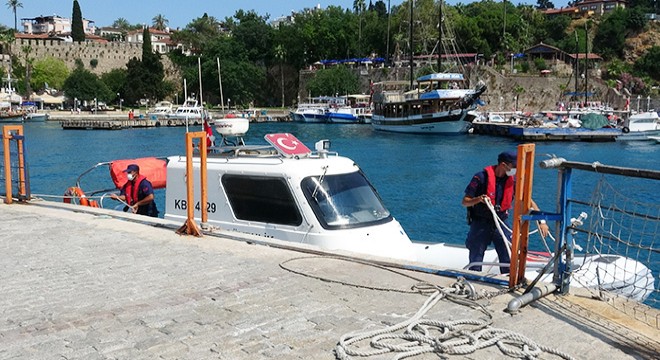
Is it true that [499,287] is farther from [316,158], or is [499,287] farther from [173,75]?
[173,75]

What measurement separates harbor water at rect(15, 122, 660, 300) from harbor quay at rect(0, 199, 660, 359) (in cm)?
1203

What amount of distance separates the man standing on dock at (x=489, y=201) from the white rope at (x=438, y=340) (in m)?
3.09

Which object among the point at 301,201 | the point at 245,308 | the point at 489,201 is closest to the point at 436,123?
the point at 301,201

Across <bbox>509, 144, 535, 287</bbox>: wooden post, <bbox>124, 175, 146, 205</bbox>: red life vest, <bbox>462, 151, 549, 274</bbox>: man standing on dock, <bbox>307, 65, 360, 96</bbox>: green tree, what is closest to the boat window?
<bbox>462, 151, 549, 274</bbox>: man standing on dock

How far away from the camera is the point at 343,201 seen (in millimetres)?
9742

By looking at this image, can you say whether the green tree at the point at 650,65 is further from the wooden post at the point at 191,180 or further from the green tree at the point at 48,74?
the wooden post at the point at 191,180

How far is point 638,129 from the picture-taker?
60000 millimetres

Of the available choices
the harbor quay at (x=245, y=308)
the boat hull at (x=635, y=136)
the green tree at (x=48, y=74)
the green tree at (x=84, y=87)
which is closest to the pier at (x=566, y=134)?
the boat hull at (x=635, y=136)

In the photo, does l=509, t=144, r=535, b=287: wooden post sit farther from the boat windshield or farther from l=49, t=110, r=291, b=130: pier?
l=49, t=110, r=291, b=130: pier

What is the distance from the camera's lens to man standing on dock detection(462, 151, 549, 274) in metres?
8.49

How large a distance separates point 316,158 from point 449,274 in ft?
12.2

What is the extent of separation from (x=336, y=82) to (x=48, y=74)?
4853 cm

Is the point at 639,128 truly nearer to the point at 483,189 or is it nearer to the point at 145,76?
the point at 483,189

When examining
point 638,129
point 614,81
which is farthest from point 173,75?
point 638,129
